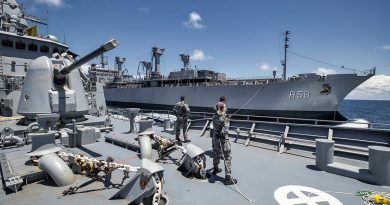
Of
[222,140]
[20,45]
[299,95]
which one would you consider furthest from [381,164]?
[299,95]

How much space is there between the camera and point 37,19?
15.1 m

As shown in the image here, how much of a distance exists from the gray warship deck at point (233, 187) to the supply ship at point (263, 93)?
282 inches

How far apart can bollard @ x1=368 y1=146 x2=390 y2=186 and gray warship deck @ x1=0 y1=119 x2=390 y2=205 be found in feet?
0.47

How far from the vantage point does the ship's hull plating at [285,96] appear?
1859cm

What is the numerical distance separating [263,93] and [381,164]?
741 inches

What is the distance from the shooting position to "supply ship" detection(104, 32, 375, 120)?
1867cm

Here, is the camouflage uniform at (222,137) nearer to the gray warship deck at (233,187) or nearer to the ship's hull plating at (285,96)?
the gray warship deck at (233,187)

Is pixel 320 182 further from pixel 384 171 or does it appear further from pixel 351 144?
pixel 351 144

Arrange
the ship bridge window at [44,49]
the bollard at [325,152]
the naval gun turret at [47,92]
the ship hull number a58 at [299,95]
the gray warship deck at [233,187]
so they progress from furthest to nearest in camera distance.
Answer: the ship hull number a58 at [299,95]
the ship bridge window at [44,49]
the naval gun turret at [47,92]
the bollard at [325,152]
the gray warship deck at [233,187]

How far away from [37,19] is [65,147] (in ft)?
45.9

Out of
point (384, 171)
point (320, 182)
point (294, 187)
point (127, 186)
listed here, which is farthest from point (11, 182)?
point (384, 171)

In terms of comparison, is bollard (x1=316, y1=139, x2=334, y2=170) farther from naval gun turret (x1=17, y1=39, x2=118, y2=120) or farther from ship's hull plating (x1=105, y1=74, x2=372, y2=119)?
ship's hull plating (x1=105, y1=74, x2=372, y2=119)

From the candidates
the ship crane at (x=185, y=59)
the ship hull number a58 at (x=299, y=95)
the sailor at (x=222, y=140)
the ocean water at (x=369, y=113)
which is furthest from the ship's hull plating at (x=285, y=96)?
the ocean water at (x=369, y=113)

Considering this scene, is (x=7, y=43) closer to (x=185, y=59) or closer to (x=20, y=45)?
(x=20, y=45)
